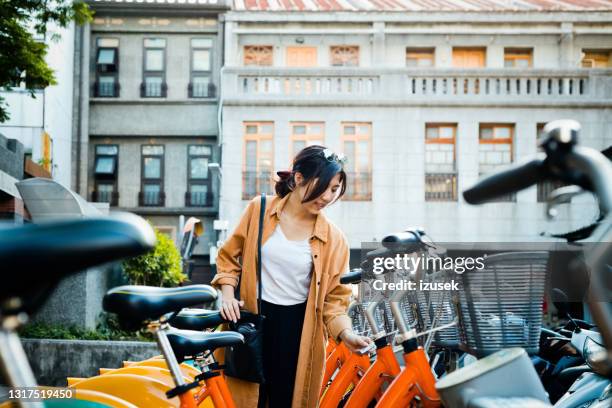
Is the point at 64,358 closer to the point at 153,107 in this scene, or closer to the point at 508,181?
the point at 508,181

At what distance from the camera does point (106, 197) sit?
22.7 meters

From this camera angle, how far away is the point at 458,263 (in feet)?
11.0

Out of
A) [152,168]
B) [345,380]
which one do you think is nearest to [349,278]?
[345,380]

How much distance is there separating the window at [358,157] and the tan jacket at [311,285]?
1482cm

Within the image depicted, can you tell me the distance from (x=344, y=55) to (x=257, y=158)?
563 centimetres

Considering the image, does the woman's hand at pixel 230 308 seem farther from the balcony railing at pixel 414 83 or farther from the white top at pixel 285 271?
the balcony railing at pixel 414 83

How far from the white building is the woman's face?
39.0 ft

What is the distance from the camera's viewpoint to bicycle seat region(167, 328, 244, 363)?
256 centimetres

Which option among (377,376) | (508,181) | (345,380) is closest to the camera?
(508,181)

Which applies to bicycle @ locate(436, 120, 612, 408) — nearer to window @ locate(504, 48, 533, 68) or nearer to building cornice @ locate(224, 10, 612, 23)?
building cornice @ locate(224, 10, 612, 23)

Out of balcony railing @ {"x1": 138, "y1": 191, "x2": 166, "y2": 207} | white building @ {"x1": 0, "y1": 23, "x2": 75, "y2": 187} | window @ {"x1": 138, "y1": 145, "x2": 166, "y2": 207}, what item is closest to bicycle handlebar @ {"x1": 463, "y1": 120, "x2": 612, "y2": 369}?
white building @ {"x1": 0, "y1": 23, "x2": 75, "y2": 187}

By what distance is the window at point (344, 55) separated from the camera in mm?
21391

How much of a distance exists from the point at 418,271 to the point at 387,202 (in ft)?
47.8

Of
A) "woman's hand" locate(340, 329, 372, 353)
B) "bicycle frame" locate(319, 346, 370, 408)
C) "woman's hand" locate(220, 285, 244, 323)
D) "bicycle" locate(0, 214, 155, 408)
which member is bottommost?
"bicycle frame" locate(319, 346, 370, 408)
